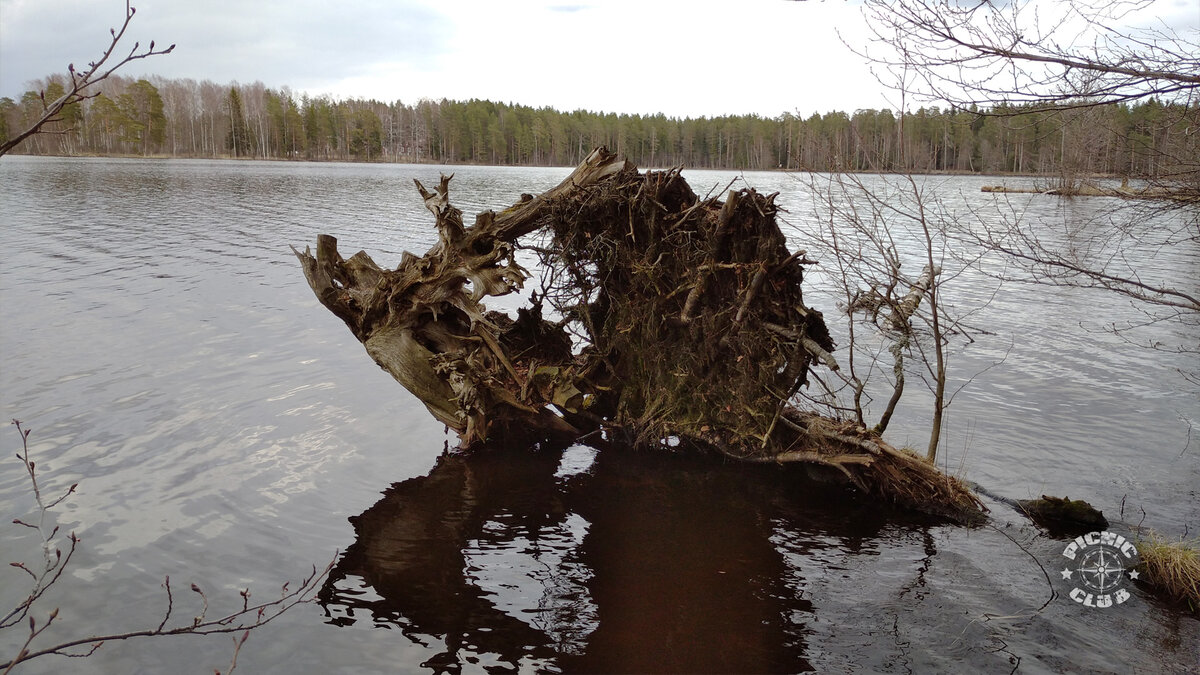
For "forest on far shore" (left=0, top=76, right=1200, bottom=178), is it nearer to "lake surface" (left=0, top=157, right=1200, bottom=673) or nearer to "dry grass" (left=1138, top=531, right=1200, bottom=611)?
"lake surface" (left=0, top=157, right=1200, bottom=673)

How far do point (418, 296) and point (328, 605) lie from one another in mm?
4355

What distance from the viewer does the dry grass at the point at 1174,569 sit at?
24.2 ft

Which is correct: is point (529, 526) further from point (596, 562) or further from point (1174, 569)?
point (1174, 569)

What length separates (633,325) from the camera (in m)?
10.5

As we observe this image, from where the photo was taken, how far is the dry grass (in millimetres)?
7363

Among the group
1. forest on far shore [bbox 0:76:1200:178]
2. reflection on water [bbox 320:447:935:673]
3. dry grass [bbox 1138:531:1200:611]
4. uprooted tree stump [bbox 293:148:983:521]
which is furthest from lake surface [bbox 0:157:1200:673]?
forest on far shore [bbox 0:76:1200:178]

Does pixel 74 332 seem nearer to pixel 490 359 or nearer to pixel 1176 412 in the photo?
pixel 490 359

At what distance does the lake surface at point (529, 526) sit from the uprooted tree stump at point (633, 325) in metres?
0.63

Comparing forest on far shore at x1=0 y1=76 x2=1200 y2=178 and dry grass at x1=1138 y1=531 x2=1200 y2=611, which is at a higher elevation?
forest on far shore at x1=0 y1=76 x2=1200 y2=178

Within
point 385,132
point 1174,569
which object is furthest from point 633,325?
point 385,132

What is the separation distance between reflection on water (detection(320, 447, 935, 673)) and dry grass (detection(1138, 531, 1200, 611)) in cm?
212

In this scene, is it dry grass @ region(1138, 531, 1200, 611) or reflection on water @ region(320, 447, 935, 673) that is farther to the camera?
dry grass @ region(1138, 531, 1200, 611)

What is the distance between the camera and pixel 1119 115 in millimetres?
8586

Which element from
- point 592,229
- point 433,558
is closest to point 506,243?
point 592,229
